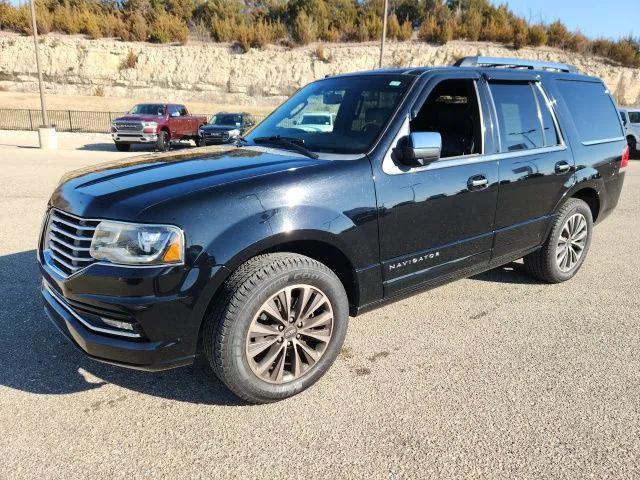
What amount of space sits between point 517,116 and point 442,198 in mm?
1247

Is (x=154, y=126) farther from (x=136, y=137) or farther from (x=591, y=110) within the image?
(x=591, y=110)

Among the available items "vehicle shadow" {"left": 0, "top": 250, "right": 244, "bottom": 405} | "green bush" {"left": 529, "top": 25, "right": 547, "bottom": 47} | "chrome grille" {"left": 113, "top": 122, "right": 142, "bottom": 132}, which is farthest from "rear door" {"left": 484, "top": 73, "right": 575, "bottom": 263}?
"green bush" {"left": 529, "top": 25, "right": 547, "bottom": 47}

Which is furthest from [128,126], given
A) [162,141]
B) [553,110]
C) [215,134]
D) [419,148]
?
[419,148]

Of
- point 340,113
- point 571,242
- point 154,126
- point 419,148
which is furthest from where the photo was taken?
point 154,126

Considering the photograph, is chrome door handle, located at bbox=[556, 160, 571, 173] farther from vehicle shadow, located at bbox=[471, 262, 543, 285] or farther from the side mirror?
the side mirror

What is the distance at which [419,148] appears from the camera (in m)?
3.12

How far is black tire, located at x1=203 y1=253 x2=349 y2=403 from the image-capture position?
265 centimetres

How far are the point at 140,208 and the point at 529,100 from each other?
3.35m

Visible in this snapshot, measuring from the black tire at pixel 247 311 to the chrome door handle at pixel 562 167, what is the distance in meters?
2.58

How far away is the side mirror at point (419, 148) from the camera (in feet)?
10.3

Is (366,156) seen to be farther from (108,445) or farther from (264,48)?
(264,48)

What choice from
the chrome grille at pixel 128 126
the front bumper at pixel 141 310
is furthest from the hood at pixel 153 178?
the chrome grille at pixel 128 126

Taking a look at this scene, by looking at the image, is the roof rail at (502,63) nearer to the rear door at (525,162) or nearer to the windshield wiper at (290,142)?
the rear door at (525,162)

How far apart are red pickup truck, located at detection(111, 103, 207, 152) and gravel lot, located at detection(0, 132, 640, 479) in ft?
51.8
